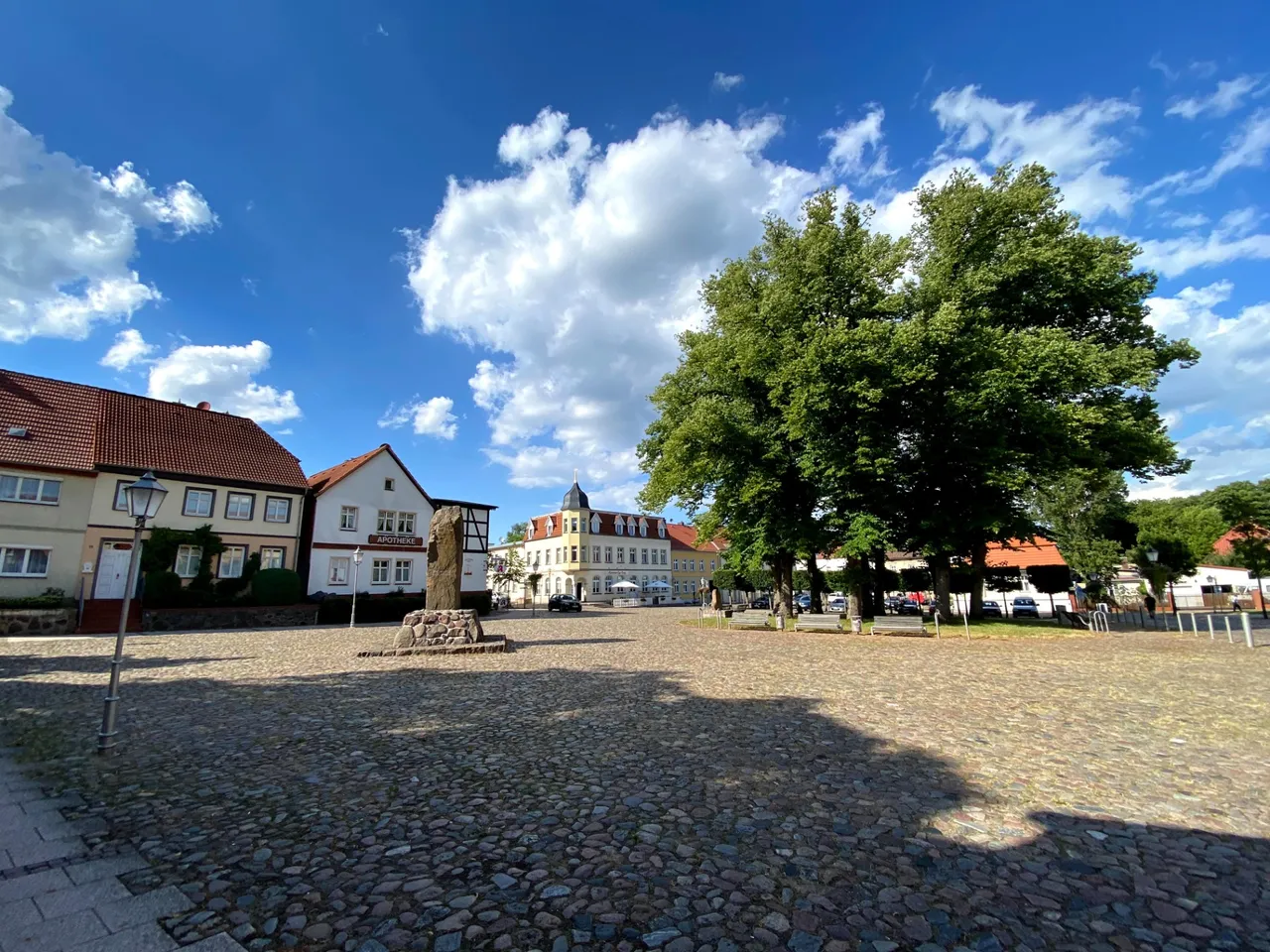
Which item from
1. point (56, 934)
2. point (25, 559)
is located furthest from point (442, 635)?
point (25, 559)

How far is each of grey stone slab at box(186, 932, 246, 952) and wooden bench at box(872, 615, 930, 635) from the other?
21197mm

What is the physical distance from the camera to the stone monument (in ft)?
55.2

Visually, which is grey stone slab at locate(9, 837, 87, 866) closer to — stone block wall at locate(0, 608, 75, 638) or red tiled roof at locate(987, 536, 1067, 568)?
stone block wall at locate(0, 608, 75, 638)

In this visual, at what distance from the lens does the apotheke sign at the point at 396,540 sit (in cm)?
3694

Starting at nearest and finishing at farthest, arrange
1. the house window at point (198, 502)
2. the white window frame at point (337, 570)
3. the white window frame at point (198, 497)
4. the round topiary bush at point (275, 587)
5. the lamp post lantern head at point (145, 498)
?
the lamp post lantern head at point (145, 498) < the round topiary bush at point (275, 587) < the white window frame at point (198, 497) < the house window at point (198, 502) < the white window frame at point (337, 570)

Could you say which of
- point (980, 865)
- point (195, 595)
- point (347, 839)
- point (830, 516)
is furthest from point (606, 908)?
point (195, 595)

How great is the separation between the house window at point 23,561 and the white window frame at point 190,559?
4584 millimetres

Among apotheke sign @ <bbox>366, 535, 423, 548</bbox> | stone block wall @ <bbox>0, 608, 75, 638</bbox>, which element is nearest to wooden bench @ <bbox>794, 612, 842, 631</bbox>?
apotheke sign @ <bbox>366, 535, 423, 548</bbox>

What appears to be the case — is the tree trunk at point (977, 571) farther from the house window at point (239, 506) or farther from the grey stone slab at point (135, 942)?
the house window at point (239, 506)

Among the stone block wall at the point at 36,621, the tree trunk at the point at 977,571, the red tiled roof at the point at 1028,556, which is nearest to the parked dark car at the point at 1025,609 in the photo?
the red tiled roof at the point at 1028,556

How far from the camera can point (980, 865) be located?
398 cm

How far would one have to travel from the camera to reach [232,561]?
102 feet

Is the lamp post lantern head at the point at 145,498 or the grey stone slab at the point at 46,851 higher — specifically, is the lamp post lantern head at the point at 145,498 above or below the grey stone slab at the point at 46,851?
→ above

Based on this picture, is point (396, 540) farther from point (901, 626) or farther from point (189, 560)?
point (901, 626)
